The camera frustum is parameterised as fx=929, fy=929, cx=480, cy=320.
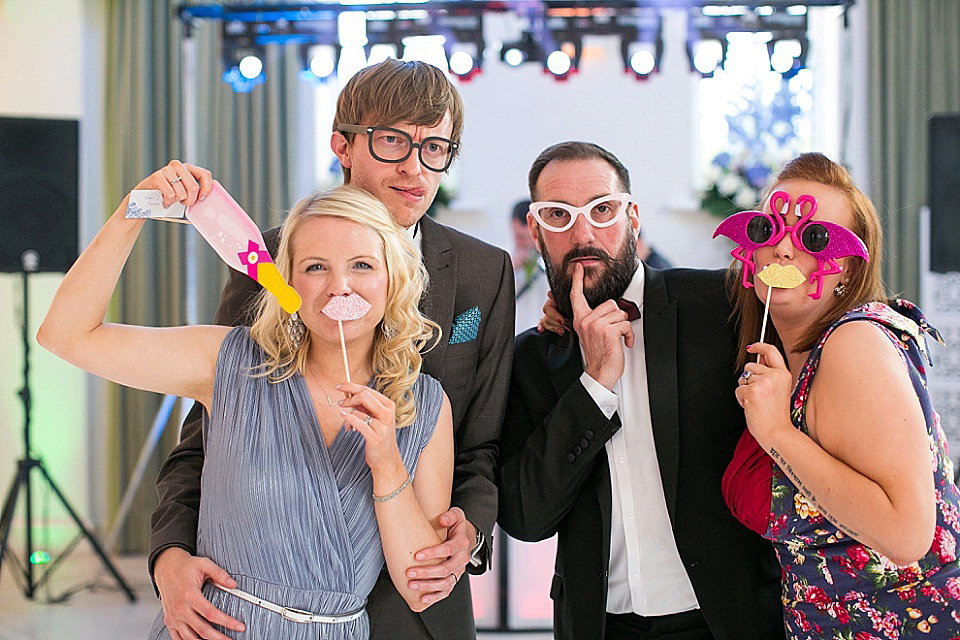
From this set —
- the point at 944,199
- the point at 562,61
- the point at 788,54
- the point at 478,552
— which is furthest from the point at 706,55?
the point at 478,552

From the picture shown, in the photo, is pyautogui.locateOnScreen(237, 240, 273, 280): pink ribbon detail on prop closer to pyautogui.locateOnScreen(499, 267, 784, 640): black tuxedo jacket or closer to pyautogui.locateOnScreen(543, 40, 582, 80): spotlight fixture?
pyautogui.locateOnScreen(499, 267, 784, 640): black tuxedo jacket

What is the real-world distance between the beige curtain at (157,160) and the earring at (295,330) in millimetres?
4228

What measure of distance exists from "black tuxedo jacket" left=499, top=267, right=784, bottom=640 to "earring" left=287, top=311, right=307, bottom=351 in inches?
22.3

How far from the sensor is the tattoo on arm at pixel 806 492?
1.50 metres

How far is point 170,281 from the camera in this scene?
5.87 metres

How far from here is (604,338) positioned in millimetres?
1911

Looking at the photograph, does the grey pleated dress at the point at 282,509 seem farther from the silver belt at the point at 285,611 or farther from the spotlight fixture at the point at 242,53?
the spotlight fixture at the point at 242,53

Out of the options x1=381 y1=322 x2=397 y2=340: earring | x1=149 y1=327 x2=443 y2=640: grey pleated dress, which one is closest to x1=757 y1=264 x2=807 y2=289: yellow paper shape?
x1=381 y1=322 x2=397 y2=340: earring

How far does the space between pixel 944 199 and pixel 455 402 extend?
3.28 m

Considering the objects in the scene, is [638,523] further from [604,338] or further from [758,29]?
[758,29]

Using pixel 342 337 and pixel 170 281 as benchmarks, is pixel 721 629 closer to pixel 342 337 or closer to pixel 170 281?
pixel 342 337

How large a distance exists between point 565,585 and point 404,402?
0.63 meters

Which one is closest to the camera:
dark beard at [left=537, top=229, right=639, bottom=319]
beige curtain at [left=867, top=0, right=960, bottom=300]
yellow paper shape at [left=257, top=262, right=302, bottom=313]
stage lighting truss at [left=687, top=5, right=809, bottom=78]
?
yellow paper shape at [left=257, top=262, right=302, bottom=313]

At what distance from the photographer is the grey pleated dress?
1541mm
